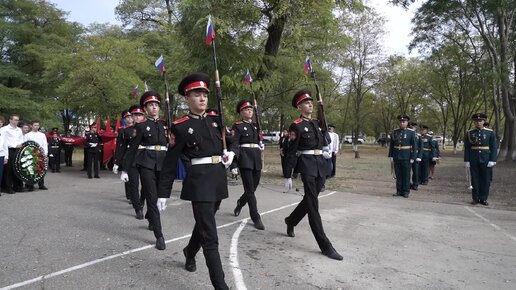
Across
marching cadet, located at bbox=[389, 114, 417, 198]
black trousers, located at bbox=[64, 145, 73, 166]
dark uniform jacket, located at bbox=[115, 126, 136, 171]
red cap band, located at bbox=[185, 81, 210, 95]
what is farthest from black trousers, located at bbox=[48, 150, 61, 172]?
red cap band, located at bbox=[185, 81, 210, 95]

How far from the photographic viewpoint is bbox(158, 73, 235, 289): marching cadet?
420cm

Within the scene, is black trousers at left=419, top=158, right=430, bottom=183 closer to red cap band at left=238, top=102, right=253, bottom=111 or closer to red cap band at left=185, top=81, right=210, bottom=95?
red cap band at left=238, top=102, right=253, bottom=111

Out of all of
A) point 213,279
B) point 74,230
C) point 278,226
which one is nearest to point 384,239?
point 278,226

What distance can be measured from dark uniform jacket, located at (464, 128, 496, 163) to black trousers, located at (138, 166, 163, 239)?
8064mm

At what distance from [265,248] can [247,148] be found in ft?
7.65

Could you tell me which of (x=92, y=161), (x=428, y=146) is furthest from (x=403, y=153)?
(x=92, y=161)

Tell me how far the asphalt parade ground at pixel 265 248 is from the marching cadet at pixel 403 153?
189 cm

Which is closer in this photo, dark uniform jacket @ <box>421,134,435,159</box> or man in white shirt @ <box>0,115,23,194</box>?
→ man in white shirt @ <box>0,115,23,194</box>

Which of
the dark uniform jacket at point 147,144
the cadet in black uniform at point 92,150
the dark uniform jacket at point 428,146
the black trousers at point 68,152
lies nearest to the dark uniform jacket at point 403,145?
the dark uniform jacket at point 428,146

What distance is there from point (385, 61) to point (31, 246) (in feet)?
103

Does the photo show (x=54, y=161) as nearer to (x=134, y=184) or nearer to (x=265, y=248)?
(x=134, y=184)

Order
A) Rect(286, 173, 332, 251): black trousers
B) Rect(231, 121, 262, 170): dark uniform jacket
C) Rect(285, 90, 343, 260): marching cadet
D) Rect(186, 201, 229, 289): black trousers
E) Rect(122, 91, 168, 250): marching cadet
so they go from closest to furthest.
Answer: Rect(186, 201, 229, 289): black trousers → Rect(286, 173, 332, 251): black trousers → Rect(285, 90, 343, 260): marching cadet → Rect(122, 91, 168, 250): marching cadet → Rect(231, 121, 262, 170): dark uniform jacket

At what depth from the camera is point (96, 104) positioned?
17.9 meters

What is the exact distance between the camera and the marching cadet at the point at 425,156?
48.1 ft
